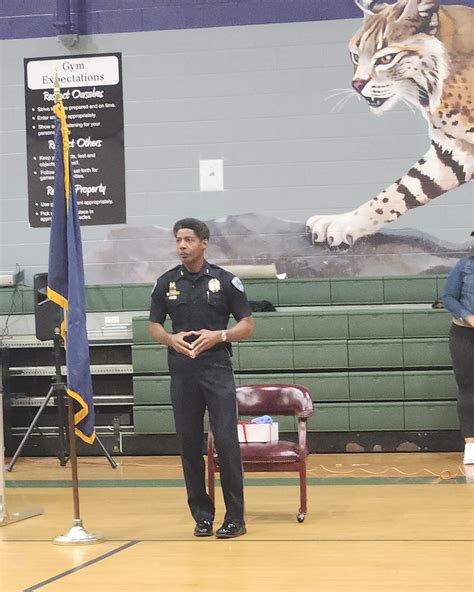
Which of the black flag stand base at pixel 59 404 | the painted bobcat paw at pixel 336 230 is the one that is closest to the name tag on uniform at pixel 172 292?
the black flag stand base at pixel 59 404

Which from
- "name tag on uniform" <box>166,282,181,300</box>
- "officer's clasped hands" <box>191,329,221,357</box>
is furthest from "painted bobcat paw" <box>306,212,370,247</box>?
"officer's clasped hands" <box>191,329,221,357</box>

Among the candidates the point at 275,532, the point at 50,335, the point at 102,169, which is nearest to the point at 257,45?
the point at 102,169

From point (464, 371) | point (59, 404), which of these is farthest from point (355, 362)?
point (59, 404)

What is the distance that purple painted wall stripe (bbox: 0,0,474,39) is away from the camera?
10.3 metres

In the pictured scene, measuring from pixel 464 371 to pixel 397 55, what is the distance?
3.41 metres

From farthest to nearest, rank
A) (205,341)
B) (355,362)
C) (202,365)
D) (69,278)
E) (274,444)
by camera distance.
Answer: (355,362) < (274,444) < (69,278) < (202,365) < (205,341)

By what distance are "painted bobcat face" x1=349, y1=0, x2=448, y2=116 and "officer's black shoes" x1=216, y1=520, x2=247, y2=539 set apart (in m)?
5.24

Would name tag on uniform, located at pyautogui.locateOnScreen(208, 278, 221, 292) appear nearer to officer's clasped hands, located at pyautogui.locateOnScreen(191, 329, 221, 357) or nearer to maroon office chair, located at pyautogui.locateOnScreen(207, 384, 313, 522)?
officer's clasped hands, located at pyautogui.locateOnScreen(191, 329, 221, 357)

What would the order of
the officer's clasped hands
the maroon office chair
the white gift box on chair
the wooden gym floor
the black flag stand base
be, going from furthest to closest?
the black flag stand base, the white gift box on chair, the maroon office chair, the officer's clasped hands, the wooden gym floor

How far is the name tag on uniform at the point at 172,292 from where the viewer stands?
6.17 meters

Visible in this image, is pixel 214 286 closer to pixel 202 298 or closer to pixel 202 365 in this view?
pixel 202 298

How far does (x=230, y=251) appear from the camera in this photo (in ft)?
34.1

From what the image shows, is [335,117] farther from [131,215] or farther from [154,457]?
[154,457]

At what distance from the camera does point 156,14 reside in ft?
34.7
